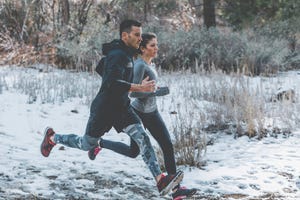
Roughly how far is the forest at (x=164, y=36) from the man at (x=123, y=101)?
682 centimetres

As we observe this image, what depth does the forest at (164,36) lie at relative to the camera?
12.5 m

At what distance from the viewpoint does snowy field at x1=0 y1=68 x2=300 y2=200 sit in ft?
15.5

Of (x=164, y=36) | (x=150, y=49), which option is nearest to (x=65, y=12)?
(x=164, y=36)

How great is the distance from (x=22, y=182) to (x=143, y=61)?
1.68 m

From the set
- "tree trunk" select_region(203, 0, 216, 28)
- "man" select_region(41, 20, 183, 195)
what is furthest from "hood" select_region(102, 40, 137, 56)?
"tree trunk" select_region(203, 0, 216, 28)

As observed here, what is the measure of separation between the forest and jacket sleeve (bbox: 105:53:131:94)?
6981 mm

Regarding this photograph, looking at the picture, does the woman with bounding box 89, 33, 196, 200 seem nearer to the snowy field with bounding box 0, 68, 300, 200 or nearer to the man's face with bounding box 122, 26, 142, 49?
the man's face with bounding box 122, 26, 142, 49

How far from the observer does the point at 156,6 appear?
1656 cm

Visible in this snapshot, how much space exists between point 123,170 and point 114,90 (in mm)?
1695

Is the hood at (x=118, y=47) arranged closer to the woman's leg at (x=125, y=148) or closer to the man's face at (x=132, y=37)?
the man's face at (x=132, y=37)

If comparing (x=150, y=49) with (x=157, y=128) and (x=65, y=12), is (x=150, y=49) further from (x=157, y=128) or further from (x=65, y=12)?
(x=65, y=12)

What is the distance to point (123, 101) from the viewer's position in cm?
418

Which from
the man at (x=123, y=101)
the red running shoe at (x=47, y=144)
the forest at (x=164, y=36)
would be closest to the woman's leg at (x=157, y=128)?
the man at (x=123, y=101)

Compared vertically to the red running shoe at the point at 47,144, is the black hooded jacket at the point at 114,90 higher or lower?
higher
